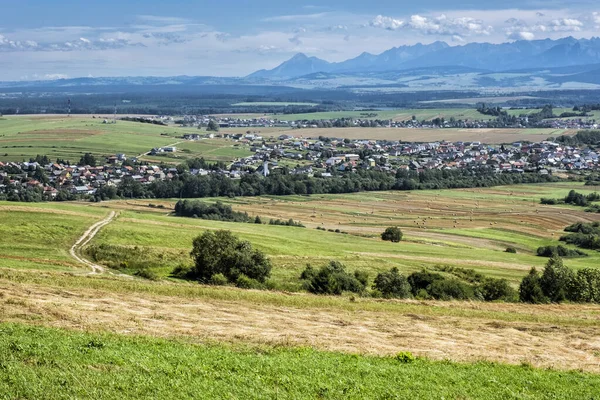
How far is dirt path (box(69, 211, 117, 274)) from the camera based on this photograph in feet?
131

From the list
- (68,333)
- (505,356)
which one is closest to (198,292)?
(68,333)

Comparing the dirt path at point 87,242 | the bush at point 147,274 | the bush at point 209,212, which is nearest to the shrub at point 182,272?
the bush at point 147,274

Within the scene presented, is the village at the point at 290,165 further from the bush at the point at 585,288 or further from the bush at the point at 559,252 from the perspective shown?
the bush at the point at 585,288

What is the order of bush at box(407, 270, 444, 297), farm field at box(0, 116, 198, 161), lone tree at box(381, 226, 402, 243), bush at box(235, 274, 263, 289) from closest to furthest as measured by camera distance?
bush at box(235, 274, 263, 289) → bush at box(407, 270, 444, 297) → lone tree at box(381, 226, 402, 243) → farm field at box(0, 116, 198, 161)

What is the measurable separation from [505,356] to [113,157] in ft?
480

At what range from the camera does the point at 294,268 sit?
46844mm

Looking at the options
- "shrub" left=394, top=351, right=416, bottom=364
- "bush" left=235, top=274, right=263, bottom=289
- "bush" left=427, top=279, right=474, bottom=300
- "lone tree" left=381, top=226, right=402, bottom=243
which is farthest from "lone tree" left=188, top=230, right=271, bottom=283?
"lone tree" left=381, top=226, right=402, bottom=243

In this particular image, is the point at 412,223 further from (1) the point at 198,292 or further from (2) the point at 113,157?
(2) the point at 113,157

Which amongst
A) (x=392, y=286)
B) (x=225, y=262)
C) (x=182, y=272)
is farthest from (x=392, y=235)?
(x=182, y=272)

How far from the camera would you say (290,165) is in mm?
159875

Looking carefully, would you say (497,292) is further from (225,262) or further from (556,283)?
(225,262)

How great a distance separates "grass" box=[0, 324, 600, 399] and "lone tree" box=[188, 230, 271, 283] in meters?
19.9

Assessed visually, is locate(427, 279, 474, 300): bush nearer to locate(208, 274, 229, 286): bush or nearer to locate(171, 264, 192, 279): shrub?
locate(208, 274, 229, 286): bush

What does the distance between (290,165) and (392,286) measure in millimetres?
120601
